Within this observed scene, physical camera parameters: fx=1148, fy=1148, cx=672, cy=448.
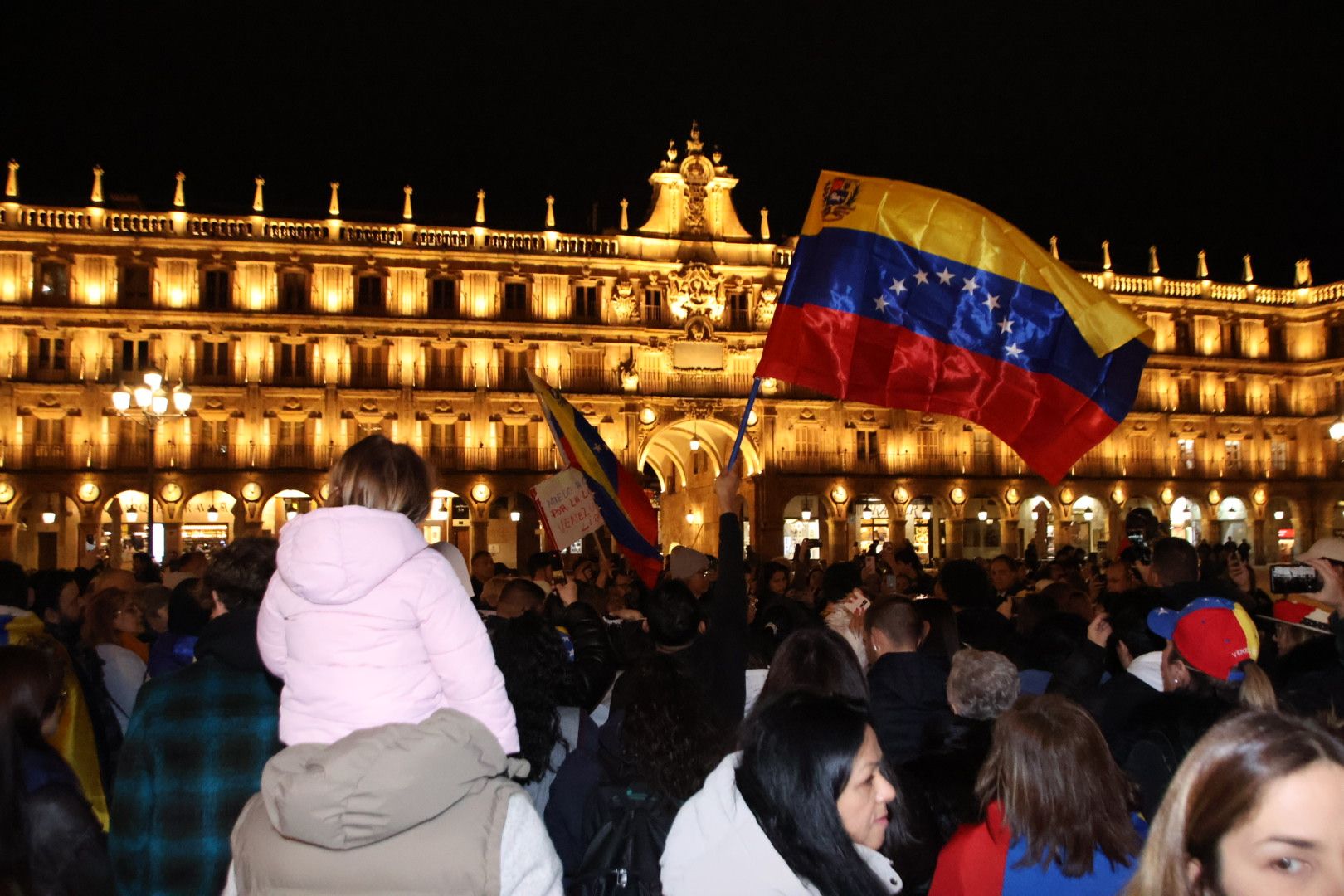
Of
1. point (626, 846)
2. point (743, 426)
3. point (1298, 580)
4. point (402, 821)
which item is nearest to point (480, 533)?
point (743, 426)

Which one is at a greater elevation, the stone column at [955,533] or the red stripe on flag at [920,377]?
Answer: the red stripe on flag at [920,377]

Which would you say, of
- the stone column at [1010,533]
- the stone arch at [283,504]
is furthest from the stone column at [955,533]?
the stone arch at [283,504]

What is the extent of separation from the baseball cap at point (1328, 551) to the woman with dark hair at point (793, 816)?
384 cm

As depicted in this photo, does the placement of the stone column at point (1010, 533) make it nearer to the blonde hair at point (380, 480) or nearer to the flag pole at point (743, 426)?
the flag pole at point (743, 426)

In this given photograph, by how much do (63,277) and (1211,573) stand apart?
39.5 metres

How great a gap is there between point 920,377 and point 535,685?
4.47 metres

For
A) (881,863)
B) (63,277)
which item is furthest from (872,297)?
(63,277)

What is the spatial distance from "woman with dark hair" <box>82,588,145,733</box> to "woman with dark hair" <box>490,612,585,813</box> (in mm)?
2458

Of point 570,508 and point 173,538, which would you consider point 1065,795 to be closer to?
point 570,508

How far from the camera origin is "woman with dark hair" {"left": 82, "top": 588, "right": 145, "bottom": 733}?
6488 mm

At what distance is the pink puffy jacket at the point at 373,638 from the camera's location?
315 cm

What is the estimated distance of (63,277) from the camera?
4019 centimetres

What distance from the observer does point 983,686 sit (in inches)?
194

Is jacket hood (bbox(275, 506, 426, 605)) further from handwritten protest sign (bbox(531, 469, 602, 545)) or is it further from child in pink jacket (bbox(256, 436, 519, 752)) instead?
handwritten protest sign (bbox(531, 469, 602, 545))
